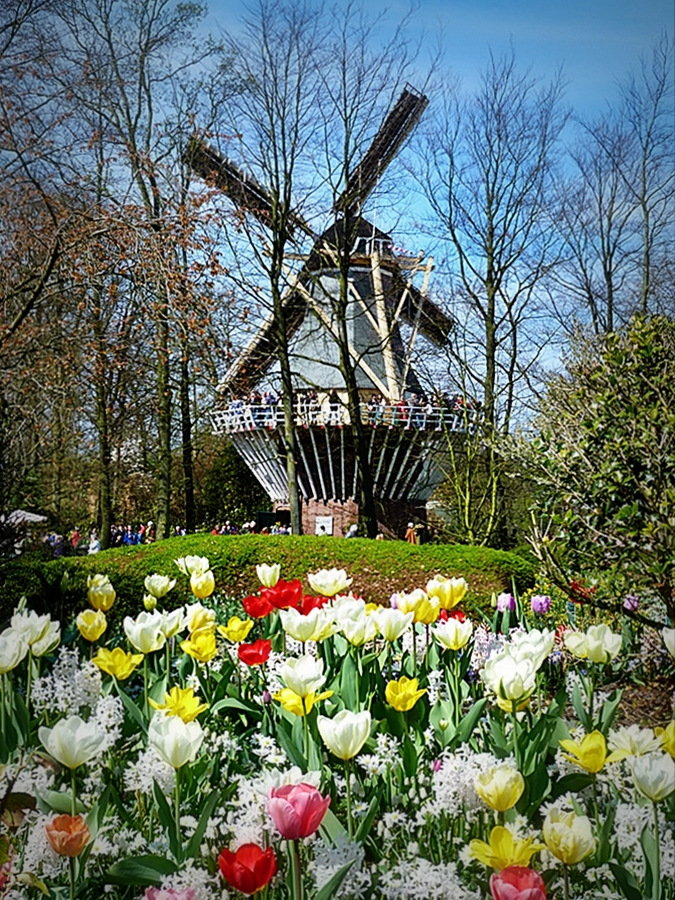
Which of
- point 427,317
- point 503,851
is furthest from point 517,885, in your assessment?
point 427,317

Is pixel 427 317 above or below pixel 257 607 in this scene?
above

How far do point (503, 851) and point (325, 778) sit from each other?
792mm

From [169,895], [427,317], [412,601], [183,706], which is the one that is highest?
[427,317]

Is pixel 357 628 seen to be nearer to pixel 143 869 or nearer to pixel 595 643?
pixel 595 643

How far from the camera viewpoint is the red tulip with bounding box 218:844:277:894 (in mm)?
1062

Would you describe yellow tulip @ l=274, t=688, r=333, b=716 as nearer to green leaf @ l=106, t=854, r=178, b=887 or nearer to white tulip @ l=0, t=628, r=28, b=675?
green leaf @ l=106, t=854, r=178, b=887

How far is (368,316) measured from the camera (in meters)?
15.9

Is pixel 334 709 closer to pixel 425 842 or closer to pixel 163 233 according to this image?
pixel 425 842

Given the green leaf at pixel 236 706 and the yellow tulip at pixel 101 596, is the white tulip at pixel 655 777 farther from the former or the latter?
the yellow tulip at pixel 101 596

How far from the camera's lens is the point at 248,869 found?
3.49 feet

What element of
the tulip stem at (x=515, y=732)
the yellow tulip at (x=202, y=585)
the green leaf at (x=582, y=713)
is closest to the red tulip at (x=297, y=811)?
the tulip stem at (x=515, y=732)

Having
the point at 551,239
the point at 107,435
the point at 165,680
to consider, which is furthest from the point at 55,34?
the point at 551,239

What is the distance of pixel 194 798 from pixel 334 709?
1.62 feet

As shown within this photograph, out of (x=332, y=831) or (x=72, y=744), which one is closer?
(x=72, y=744)
